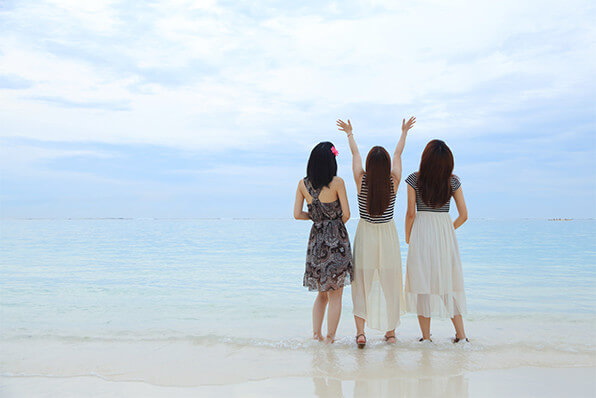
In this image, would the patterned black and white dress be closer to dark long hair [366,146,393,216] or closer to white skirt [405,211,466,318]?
dark long hair [366,146,393,216]

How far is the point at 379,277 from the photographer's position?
4539 mm

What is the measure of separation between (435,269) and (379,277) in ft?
1.83

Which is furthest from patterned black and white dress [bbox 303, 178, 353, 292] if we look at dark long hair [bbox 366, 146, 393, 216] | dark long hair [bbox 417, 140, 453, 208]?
dark long hair [bbox 417, 140, 453, 208]

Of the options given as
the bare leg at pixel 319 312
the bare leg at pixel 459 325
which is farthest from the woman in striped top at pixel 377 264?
the bare leg at pixel 459 325

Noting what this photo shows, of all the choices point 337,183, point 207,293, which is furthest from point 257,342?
point 207,293

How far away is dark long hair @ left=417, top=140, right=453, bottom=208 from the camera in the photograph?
434cm

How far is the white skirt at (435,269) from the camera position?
174 inches

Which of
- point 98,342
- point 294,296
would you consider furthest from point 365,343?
point 294,296

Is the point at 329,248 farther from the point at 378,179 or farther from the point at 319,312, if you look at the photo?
the point at 378,179

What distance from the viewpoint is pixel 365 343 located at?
174 inches

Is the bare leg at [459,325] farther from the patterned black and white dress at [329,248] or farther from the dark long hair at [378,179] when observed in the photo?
the dark long hair at [378,179]

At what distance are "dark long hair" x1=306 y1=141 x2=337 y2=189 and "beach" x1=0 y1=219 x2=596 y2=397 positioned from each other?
1.68 meters

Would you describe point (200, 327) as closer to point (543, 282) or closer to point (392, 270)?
point (392, 270)

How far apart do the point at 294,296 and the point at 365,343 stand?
3927 millimetres
